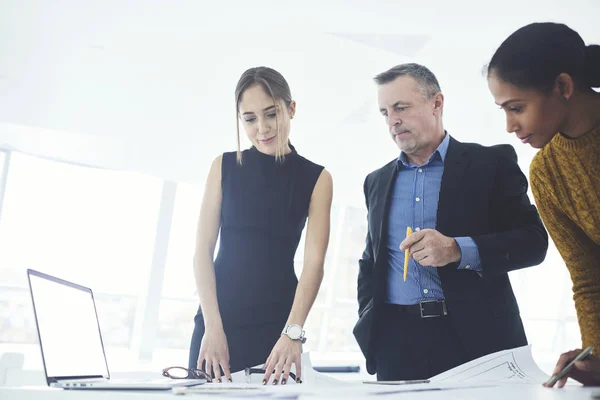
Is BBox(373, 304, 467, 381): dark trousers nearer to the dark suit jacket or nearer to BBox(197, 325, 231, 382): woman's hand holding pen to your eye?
the dark suit jacket

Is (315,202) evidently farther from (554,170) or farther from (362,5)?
(362,5)

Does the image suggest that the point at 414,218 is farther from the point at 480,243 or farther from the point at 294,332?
the point at 294,332

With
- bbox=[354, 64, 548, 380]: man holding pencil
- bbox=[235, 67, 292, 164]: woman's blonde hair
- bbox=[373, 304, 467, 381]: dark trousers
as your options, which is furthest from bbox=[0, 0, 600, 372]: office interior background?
bbox=[373, 304, 467, 381]: dark trousers

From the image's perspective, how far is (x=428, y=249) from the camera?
1.53 m

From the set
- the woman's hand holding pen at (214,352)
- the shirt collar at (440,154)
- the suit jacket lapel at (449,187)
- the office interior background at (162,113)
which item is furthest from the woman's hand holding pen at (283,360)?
the office interior background at (162,113)

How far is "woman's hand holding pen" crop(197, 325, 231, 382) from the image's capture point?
160 centimetres

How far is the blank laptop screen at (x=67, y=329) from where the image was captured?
1136 mm

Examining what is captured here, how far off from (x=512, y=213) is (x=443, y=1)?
3905mm

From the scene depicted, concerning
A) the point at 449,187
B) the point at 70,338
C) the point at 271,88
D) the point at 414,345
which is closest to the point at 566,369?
the point at 414,345

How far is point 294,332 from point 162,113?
556cm

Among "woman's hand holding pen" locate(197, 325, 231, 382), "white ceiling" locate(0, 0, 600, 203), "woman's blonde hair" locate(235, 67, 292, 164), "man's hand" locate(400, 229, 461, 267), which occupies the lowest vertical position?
"woman's hand holding pen" locate(197, 325, 231, 382)

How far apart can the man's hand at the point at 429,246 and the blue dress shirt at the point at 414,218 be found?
10 centimetres

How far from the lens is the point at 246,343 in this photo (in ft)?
5.63

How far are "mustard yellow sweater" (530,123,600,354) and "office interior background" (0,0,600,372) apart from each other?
4016 mm
